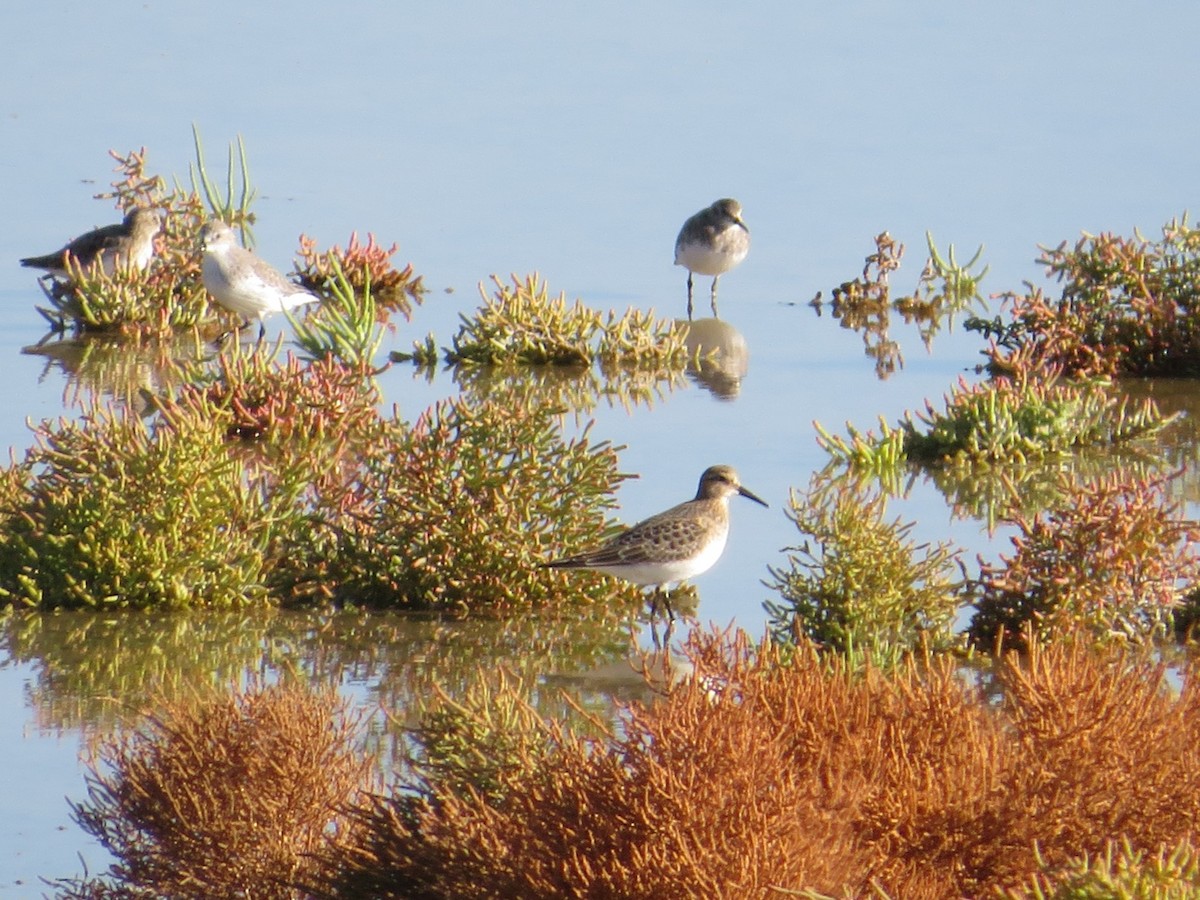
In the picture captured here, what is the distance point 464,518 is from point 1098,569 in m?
2.98

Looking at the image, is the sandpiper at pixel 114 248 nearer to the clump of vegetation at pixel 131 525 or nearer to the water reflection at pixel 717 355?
the water reflection at pixel 717 355

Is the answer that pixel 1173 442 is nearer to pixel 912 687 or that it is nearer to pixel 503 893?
pixel 912 687

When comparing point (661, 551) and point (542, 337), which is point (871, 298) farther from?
point (661, 551)

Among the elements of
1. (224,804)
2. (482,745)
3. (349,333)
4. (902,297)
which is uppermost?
(349,333)

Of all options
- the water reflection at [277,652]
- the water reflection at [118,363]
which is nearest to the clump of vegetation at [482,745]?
the water reflection at [277,652]

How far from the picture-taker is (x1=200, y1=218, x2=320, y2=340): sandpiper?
17.0 m

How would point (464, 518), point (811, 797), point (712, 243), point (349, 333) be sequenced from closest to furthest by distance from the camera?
point (811, 797) → point (464, 518) → point (349, 333) → point (712, 243)

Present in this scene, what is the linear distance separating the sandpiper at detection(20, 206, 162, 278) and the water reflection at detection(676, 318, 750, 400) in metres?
4.60

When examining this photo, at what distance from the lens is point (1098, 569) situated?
9445mm

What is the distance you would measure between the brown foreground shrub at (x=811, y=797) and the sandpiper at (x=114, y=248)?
487 inches

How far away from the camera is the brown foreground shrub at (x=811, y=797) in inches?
209

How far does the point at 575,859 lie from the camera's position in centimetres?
536

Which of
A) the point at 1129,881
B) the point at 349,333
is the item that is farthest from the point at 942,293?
the point at 1129,881

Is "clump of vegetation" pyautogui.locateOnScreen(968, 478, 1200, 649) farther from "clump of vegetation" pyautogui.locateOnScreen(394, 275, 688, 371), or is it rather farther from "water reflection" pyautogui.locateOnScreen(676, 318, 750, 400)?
"clump of vegetation" pyautogui.locateOnScreen(394, 275, 688, 371)
